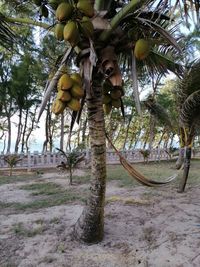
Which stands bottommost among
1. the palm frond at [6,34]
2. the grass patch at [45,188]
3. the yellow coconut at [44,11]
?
the grass patch at [45,188]

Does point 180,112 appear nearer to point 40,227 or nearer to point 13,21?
point 40,227

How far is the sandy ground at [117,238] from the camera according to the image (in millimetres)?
3303

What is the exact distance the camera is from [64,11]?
7.58 ft

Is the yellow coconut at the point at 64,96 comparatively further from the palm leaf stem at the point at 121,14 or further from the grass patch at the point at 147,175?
the grass patch at the point at 147,175

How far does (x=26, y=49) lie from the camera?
3.30 metres

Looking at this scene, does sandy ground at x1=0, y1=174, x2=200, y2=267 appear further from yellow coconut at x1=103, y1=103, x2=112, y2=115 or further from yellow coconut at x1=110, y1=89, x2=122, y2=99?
yellow coconut at x1=110, y1=89, x2=122, y2=99

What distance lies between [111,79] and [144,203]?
9.99 feet

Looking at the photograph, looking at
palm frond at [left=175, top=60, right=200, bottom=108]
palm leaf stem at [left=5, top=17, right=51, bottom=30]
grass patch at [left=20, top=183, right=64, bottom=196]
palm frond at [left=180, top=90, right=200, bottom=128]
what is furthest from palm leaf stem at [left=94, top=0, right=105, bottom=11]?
grass patch at [left=20, top=183, right=64, bottom=196]

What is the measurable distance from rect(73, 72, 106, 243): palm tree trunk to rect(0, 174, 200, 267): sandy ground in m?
0.19

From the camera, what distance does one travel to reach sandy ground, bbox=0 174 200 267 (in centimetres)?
330

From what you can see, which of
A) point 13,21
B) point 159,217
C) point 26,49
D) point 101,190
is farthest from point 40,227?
point 13,21

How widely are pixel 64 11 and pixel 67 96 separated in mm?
620

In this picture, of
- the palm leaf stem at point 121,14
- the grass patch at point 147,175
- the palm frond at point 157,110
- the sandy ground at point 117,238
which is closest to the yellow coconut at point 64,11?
the palm leaf stem at point 121,14

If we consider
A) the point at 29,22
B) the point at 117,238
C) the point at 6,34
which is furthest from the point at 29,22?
the point at 117,238
